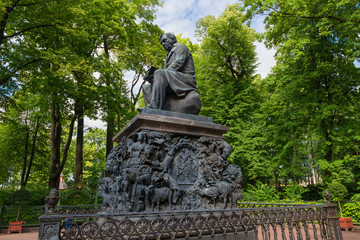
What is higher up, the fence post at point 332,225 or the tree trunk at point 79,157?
the tree trunk at point 79,157

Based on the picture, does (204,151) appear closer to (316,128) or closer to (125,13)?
(316,128)

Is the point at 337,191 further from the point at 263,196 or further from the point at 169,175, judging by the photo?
the point at 169,175

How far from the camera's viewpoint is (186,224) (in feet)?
12.0

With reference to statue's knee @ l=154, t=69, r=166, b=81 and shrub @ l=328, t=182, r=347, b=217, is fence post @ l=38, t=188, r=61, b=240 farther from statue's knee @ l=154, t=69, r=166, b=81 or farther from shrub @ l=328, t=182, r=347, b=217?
shrub @ l=328, t=182, r=347, b=217

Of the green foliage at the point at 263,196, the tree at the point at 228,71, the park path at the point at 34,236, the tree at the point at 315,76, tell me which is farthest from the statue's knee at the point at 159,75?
the tree at the point at 228,71

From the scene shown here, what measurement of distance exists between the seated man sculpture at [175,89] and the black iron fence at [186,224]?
253cm

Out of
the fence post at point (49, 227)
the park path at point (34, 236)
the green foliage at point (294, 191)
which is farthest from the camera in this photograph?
the green foliage at point (294, 191)

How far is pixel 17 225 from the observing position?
12547 millimetres

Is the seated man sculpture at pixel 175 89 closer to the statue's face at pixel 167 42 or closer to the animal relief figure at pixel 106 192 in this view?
the statue's face at pixel 167 42

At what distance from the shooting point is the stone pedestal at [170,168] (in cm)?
459

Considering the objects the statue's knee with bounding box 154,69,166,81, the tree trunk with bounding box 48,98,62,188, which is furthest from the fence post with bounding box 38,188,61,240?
the tree trunk with bounding box 48,98,62,188

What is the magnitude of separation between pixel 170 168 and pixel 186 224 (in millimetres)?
1582

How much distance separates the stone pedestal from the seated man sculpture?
36 cm

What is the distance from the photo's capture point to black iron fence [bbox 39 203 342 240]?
10.1 ft
